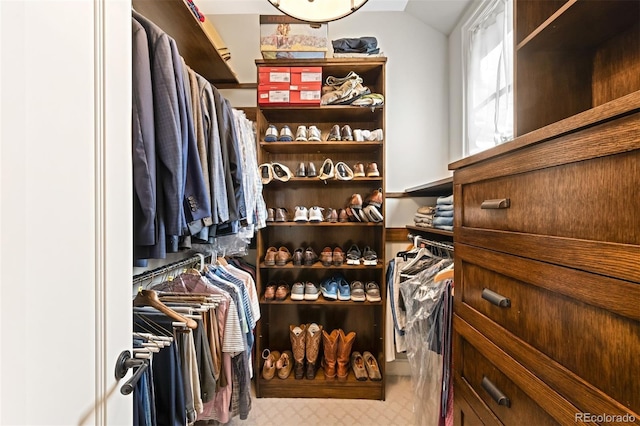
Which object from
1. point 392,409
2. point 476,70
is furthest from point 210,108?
point 392,409

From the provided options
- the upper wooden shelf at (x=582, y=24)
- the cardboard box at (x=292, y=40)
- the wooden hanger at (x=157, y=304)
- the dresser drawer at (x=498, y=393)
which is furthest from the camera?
the cardboard box at (x=292, y=40)

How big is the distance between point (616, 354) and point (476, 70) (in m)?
1.72

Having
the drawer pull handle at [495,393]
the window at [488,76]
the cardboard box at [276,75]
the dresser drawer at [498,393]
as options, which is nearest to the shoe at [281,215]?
the cardboard box at [276,75]

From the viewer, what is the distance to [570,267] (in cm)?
49

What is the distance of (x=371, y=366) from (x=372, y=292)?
0.48 meters

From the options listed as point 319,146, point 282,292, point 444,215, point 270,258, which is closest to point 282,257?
point 270,258

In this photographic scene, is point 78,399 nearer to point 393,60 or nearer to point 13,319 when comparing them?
point 13,319

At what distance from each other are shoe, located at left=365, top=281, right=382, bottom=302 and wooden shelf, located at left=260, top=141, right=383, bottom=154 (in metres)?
0.92

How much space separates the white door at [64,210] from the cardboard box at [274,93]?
1.27 metres

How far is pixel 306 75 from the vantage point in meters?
1.83

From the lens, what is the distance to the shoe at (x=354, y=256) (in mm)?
1912

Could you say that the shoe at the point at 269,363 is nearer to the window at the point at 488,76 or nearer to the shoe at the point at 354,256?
the shoe at the point at 354,256

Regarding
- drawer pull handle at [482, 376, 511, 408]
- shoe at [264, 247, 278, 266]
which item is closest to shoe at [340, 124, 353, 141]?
shoe at [264, 247, 278, 266]

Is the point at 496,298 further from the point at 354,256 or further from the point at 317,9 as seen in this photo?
the point at 354,256
